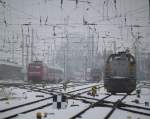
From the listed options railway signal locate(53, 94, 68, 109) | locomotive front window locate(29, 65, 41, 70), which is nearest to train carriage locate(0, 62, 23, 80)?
locomotive front window locate(29, 65, 41, 70)

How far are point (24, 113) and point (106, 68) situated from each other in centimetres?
1288

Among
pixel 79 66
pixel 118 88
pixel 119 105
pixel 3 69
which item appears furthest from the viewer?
pixel 79 66

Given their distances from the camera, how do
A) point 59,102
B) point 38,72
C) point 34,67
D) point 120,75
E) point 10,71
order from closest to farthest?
1. point 59,102
2. point 120,75
3. point 38,72
4. point 34,67
5. point 10,71

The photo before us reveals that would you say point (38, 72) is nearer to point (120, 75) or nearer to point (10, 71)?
point (10, 71)

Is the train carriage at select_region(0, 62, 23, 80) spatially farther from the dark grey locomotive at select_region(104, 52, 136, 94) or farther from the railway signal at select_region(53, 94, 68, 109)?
the railway signal at select_region(53, 94, 68, 109)

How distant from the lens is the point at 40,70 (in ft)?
125

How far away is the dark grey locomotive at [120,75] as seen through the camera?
72.5ft

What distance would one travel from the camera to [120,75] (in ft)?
74.5

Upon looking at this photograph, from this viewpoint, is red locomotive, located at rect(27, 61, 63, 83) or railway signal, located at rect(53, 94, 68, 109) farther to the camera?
red locomotive, located at rect(27, 61, 63, 83)

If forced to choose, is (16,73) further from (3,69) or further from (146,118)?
(146,118)

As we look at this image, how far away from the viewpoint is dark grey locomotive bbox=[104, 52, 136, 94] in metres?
22.1

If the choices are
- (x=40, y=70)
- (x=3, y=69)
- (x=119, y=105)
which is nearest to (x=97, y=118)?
(x=119, y=105)

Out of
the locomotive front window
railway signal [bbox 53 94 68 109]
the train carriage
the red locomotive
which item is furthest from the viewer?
the train carriage

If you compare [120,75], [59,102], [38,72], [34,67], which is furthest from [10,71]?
[59,102]
